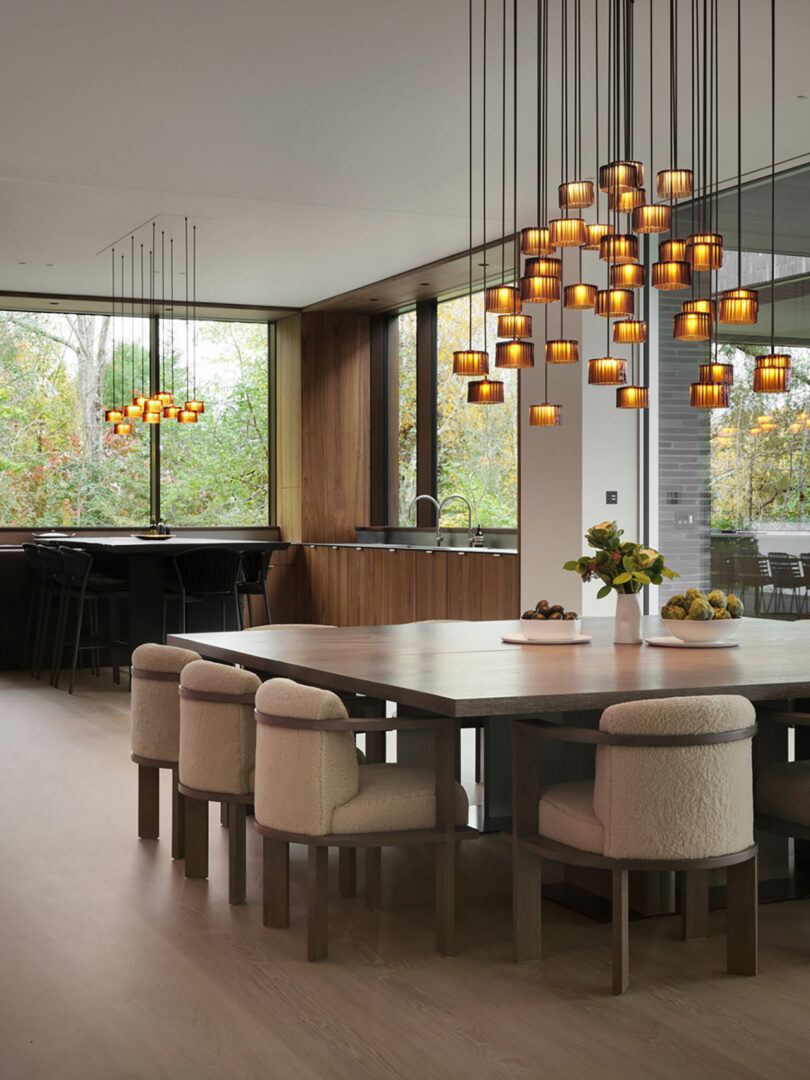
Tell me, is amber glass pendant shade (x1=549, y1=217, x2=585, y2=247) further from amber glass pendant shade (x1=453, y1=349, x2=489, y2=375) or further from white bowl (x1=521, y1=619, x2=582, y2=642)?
white bowl (x1=521, y1=619, x2=582, y2=642)

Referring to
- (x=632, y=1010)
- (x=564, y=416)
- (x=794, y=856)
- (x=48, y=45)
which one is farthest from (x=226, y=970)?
(x=564, y=416)

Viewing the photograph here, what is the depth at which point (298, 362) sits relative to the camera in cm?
1184

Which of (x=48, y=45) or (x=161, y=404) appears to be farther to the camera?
(x=161, y=404)

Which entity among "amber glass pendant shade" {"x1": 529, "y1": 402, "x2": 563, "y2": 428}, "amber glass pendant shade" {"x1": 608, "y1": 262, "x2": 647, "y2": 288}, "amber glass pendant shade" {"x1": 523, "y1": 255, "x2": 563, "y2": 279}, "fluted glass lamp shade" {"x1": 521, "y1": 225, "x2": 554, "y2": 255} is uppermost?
"fluted glass lamp shade" {"x1": 521, "y1": 225, "x2": 554, "y2": 255}

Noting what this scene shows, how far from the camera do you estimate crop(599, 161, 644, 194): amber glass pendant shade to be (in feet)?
14.1

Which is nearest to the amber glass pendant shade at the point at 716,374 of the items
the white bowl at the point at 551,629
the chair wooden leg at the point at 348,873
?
the white bowl at the point at 551,629

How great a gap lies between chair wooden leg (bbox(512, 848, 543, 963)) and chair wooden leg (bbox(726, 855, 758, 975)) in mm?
493

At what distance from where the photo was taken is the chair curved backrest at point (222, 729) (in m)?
3.90

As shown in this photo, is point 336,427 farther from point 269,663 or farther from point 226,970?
point 226,970

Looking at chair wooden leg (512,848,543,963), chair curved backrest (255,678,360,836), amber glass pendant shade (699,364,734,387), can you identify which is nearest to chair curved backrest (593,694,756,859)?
chair wooden leg (512,848,543,963)

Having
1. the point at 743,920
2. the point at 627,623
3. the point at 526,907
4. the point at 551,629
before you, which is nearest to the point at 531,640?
the point at 551,629

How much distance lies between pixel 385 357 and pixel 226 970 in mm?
9084

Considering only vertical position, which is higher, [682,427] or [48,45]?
[48,45]

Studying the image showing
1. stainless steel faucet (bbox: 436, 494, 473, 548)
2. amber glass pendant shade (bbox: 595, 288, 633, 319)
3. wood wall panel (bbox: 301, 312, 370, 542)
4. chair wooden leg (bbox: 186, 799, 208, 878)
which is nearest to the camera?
chair wooden leg (bbox: 186, 799, 208, 878)
